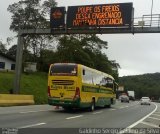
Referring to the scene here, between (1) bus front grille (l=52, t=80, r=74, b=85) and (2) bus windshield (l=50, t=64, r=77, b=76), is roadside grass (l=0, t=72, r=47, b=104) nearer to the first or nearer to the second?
(2) bus windshield (l=50, t=64, r=77, b=76)

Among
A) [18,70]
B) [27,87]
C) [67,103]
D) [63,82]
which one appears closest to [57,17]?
[18,70]

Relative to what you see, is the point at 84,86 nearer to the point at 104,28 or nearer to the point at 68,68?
the point at 68,68

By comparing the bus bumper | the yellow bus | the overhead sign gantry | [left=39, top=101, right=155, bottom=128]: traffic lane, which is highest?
the overhead sign gantry

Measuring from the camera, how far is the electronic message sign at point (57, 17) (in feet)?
126

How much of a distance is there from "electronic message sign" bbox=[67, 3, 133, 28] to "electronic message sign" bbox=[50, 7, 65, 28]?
1.31 meters

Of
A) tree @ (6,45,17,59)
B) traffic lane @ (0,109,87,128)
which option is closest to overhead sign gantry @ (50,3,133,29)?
traffic lane @ (0,109,87,128)

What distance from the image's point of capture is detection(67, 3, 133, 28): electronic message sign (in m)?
35.5

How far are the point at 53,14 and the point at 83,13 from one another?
11.4ft

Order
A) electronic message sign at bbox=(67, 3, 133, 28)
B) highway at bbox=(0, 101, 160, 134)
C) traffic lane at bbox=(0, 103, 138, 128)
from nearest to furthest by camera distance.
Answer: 1. highway at bbox=(0, 101, 160, 134)
2. traffic lane at bbox=(0, 103, 138, 128)
3. electronic message sign at bbox=(67, 3, 133, 28)

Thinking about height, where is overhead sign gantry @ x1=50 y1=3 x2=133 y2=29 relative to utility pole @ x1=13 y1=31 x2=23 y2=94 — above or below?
above

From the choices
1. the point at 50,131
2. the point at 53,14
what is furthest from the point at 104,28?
the point at 50,131

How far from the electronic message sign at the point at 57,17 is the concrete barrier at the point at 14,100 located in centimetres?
705

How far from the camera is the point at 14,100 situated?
1384 inches

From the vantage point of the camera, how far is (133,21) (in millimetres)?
35750
